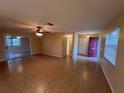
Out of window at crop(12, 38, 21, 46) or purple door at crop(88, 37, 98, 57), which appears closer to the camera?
purple door at crop(88, 37, 98, 57)

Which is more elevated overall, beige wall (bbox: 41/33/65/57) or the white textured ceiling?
the white textured ceiling

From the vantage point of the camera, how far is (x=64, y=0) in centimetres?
148

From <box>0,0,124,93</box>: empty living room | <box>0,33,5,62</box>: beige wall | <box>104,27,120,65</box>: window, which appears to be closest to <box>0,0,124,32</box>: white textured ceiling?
<box>0,0,124,93</box>: empty living room

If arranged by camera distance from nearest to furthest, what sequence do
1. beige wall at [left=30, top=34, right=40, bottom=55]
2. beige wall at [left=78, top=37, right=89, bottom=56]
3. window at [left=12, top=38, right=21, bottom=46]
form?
beige wall at [left=30, top=34, right=40, bottom=55] → beige wall at [left=78, top=37, right=89, bottom=56] → window at [left=12, top=38, right=21, bottom=46]

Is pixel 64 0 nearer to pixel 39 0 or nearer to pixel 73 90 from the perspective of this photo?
pixel 39 0

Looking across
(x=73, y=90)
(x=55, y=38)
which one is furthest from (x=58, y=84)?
(x=55, y=38)

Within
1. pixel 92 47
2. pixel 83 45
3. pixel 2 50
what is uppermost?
pixel 83 45

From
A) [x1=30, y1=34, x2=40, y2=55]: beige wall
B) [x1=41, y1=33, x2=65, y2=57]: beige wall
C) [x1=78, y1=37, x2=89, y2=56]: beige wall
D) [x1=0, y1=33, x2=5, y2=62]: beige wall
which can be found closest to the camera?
[x1=0, y1=33, x2=5, y2=62]: beige wall

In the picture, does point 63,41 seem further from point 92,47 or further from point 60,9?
point 60,9

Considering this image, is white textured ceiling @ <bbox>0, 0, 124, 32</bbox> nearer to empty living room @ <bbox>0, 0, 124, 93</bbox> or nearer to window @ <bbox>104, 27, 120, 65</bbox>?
empty living room @ <bbox>0, 0, 124, 93</bbox>

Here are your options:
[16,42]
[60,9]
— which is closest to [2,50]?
[16,42]

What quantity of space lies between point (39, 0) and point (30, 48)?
718 cm

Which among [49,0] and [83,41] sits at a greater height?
[49,0]

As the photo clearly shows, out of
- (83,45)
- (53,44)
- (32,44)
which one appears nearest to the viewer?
(53,44)
